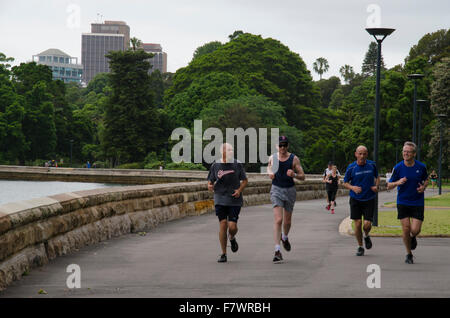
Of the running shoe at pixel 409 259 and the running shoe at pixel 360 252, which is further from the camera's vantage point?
the running shoe at pixel 360 252

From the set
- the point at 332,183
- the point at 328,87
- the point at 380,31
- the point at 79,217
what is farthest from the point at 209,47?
the point at 79,217

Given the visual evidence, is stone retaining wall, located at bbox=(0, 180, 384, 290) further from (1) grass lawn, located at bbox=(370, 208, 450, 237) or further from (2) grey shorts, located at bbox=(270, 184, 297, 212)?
(1) grass lawn, located at bbox=(370, 208, 450, 237)

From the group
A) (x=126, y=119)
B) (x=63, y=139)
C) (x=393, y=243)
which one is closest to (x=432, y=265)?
(x=393, y=243)

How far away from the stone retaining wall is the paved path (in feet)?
0.70

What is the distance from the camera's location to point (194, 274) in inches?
345

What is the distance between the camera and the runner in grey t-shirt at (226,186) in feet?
33.3

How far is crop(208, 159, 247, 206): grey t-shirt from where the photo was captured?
1016 centimetres

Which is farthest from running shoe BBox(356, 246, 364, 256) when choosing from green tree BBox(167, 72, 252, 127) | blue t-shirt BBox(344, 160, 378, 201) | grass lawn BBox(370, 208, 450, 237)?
green tree BBox(167, 72, 252, 127)

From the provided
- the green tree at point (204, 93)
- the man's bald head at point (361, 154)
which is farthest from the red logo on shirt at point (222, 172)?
the green tree at point (204, 93)

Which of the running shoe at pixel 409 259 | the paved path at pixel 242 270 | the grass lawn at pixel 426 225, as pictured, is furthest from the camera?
the grass lawn at pixel 426 225

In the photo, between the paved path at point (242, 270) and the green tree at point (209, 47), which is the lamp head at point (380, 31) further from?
the green tree at point (209, 47)

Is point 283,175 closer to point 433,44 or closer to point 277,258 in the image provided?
point 277,258

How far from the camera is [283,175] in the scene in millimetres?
10250
